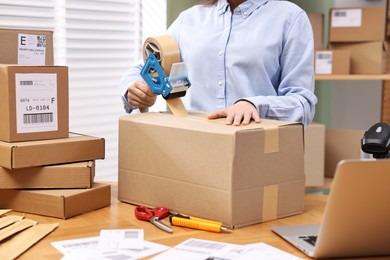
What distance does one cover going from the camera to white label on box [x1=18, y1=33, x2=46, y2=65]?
152 centimetres

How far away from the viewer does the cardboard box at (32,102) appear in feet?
4.45

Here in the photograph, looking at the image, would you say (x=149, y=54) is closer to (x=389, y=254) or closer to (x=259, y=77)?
(x=259, y=77)

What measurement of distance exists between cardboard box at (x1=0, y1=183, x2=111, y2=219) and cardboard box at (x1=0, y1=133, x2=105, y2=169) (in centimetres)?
8

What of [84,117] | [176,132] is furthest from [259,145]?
[84,117]

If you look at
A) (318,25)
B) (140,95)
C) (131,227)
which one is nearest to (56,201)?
(131,227)

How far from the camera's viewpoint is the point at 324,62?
310 cm

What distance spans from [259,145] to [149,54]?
0.42 meters

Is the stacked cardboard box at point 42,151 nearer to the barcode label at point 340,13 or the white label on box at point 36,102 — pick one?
the white label on box at point 36,102

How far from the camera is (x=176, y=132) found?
1.34 m

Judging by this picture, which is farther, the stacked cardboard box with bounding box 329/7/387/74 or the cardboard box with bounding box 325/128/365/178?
the cardboard box with bounding box 325/128/365/178

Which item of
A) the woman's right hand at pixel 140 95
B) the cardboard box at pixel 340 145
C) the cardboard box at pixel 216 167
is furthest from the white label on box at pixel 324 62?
the cardboard box at pixel 216 167

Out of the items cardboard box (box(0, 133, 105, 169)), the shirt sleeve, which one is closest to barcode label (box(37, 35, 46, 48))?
cardboard box (box(0, 133, 105, 169))

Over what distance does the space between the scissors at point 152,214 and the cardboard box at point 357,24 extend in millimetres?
2063

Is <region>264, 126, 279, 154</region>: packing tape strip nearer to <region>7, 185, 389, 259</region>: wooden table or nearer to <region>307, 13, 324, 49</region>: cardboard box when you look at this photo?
<region>7, 185, 389, 259</region>: wooden table
